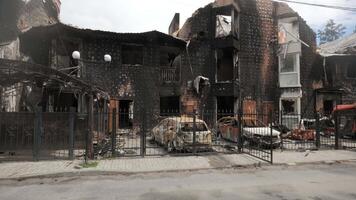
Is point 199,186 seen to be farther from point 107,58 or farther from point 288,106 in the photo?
point 288,106

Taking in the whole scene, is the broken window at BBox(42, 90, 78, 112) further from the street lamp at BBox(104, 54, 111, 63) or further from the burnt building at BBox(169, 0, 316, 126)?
the burnt building at BBox(169, 0, 316, 126)

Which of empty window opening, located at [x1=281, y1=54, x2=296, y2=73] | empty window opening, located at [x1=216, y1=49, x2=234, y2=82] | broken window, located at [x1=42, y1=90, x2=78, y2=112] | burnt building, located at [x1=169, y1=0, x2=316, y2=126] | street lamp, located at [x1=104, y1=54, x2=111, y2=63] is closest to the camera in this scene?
broken window, located at [x1=42, y1=90, x2=78, y2=112]

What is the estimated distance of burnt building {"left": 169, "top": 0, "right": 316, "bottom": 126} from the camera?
2291 cm

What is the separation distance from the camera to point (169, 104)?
22.7 m

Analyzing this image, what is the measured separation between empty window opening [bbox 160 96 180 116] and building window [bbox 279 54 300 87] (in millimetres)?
8505

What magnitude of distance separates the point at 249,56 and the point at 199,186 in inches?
687

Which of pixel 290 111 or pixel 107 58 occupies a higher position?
pixel 107 58

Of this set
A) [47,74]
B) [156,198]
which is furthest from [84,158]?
[156,198]

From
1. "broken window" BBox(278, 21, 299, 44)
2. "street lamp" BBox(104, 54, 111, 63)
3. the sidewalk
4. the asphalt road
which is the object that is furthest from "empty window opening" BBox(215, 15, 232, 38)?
the asphalt road

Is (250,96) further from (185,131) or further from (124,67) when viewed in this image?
(185,131)

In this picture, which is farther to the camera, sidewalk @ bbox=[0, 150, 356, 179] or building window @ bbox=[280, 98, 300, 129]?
building window @ bbox=[280, 98, 300, 129]

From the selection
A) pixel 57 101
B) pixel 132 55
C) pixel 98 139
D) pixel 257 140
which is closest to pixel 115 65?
pixel 132 55

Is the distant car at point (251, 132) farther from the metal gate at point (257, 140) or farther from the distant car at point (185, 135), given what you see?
the distant car at point (185, 135)

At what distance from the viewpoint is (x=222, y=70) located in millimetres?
24188
